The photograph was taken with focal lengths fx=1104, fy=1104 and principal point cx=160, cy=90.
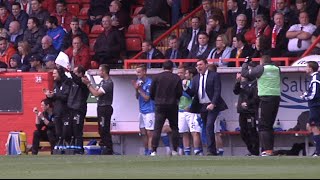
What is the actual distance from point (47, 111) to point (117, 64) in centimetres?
270

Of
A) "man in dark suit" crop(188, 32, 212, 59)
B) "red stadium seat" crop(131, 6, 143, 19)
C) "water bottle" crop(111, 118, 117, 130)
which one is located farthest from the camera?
"red stadium seat" crop(131, 6, 143, 19)

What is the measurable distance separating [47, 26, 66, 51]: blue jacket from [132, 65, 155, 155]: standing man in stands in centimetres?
414

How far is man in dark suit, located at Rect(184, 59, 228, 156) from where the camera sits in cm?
2247

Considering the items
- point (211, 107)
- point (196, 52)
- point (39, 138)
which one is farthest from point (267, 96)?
point (39, 138)

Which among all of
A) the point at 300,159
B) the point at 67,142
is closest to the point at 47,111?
the point at 67,142

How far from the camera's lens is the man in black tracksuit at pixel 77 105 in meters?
24.0

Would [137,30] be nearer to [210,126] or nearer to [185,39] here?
[185,39]

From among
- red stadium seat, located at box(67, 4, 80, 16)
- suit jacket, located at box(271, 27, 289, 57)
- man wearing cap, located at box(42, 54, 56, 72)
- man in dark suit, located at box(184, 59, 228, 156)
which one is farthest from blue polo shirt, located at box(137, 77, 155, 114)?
red stadium seat, located at box(67, 4, 80, 16)

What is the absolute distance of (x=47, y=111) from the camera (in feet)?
82.0

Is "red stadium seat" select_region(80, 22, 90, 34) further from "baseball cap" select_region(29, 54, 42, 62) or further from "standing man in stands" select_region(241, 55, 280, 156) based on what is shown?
"standing man in stands" select_region(241, 55, 280, 156)

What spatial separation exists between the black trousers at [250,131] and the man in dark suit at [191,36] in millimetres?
3222

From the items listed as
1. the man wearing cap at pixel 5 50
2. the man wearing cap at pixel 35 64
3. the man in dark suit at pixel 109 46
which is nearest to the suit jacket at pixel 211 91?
the man in dark suit at pixel 109 46

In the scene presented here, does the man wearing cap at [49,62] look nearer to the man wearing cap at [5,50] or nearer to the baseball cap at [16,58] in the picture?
the baseball cap at [16,58]

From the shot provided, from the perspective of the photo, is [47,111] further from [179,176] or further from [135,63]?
[179,176]
